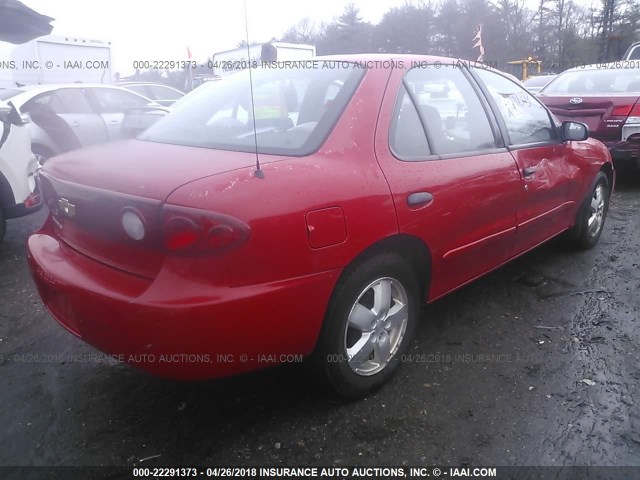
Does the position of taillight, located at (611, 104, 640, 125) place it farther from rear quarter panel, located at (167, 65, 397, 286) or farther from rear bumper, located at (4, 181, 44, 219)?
rear bumper, located at (4, 181, 44, 219)

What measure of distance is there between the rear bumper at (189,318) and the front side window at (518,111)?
1.82 meters

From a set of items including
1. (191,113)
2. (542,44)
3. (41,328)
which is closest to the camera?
(191,113)

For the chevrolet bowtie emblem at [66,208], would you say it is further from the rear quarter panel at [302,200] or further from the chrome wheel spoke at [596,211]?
the chrome wheel spoke at [596,211]

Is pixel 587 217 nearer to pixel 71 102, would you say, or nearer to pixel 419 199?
pixel 419 199

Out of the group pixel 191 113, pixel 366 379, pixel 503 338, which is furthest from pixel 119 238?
pixel 503 338

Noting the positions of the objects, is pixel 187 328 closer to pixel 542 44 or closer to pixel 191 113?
pixel 191 113

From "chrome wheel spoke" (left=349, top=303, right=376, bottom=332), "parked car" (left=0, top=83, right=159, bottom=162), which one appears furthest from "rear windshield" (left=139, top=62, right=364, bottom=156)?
"parked car" (left=0, top=83, right=159, bottom=162)

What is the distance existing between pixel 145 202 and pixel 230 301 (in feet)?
1.51

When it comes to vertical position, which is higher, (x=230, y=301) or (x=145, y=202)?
(x=145, y=202)

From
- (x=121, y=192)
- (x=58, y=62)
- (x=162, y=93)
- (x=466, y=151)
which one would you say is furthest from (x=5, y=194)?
(x=58, y=62)

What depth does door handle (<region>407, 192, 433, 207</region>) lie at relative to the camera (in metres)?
2.33

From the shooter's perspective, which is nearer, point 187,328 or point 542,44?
point 187,328

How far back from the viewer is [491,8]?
43.2m

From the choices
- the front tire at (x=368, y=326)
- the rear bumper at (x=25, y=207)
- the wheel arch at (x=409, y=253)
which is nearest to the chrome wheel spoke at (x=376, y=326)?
the front tire at (x=368, y=326)
